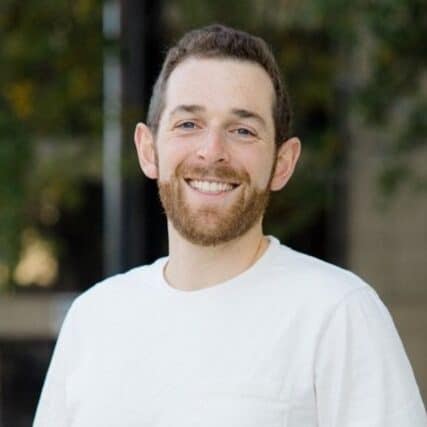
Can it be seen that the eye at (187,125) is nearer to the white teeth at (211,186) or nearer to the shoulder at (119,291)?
the white teeth at (211,186)

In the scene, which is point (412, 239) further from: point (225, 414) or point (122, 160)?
point (225, 414)

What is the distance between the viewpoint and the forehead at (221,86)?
281 cm

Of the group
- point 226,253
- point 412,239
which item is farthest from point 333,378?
point 412,239

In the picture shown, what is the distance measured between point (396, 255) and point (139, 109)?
9.98 feet

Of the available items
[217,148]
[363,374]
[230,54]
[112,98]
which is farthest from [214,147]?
[112,98]

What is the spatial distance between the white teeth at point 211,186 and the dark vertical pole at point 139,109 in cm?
419

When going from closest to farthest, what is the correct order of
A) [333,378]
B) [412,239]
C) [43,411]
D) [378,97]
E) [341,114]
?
[333,378] < [43,411] < [378,97] < [341,114] < [412,239]

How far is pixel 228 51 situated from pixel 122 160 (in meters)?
4.19

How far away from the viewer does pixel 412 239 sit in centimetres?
958

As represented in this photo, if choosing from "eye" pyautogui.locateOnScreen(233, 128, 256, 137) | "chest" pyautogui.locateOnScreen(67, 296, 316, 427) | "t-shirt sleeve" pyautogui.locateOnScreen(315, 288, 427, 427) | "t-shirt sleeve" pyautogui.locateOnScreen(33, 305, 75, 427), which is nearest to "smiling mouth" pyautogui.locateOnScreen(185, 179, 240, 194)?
"eye" pyautogui.locateOnScreen(233, 128, 256, 137)

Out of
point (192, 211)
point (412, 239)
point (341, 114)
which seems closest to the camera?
point (192, 211)

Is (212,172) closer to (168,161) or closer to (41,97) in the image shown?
(168,161)

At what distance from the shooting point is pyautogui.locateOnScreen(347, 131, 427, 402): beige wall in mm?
9367

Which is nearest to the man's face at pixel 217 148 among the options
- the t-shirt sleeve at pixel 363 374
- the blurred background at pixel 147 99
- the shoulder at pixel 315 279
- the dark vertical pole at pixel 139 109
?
the shoulder at pixel 315 279
